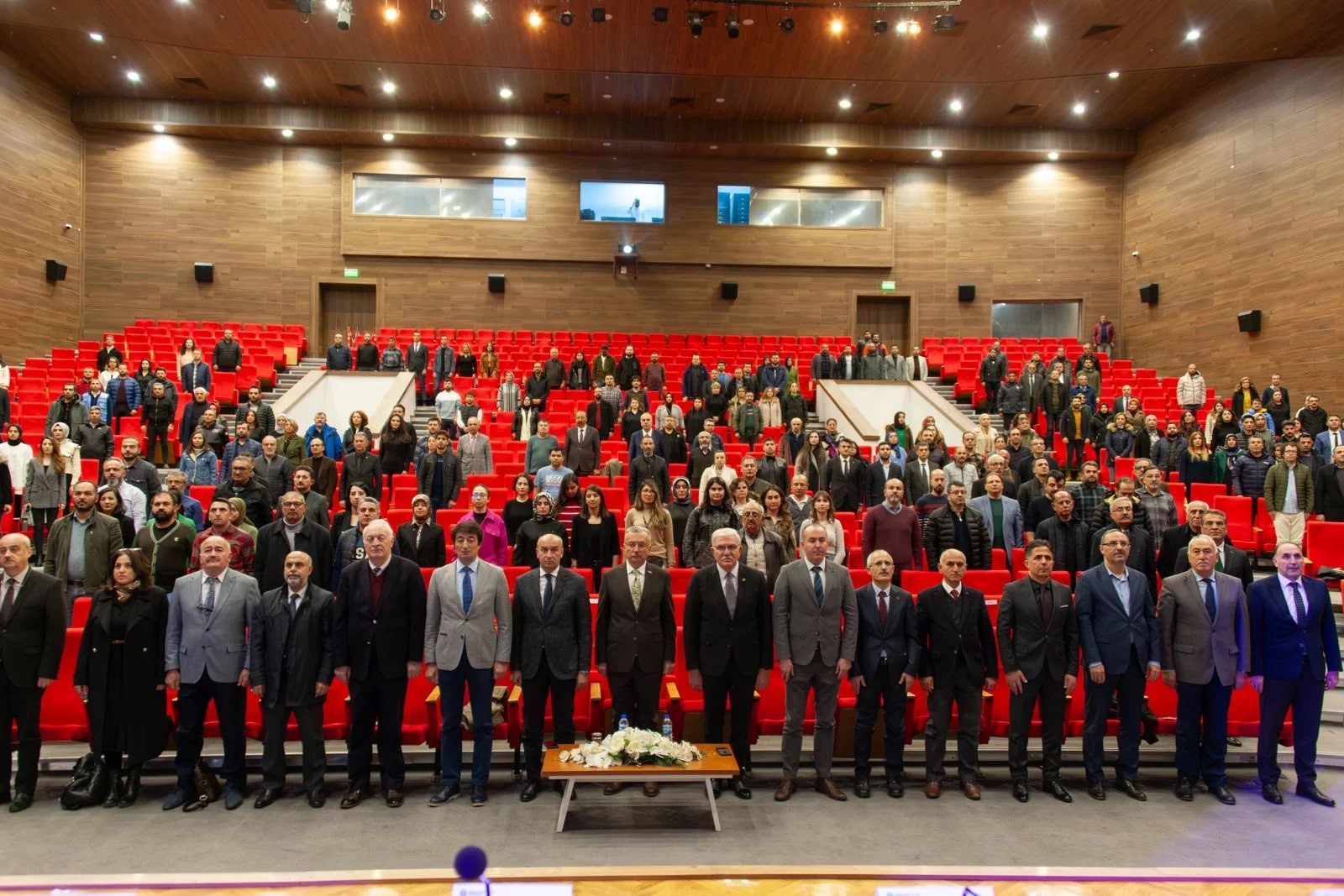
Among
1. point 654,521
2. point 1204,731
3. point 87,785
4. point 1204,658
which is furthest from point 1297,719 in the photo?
point 87,785

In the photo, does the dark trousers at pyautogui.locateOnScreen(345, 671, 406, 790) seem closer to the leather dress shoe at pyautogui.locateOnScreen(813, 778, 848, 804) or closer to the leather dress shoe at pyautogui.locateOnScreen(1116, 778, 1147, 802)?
the leather dress shoe at pyautogui.locateOnScreen(813, 778, 848, 804)

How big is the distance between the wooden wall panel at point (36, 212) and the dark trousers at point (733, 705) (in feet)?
41.8

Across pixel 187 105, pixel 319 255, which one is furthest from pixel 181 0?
pixel 319 255

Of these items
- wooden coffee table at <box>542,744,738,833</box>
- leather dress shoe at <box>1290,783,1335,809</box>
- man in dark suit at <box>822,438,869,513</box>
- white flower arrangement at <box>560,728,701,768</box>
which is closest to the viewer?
wooden coffee table at <box>542,744,738,833</box>

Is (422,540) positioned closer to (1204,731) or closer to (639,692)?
(639,692)

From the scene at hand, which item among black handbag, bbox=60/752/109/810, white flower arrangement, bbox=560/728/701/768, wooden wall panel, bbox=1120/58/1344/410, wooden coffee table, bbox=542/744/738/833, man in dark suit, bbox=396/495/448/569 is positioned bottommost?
black handbag, bbox=60/752/109/810

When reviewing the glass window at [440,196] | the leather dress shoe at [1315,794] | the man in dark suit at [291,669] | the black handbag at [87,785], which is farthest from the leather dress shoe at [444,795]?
the glass window at [440,196]

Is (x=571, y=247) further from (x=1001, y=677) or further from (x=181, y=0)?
(x=1001, y=677)

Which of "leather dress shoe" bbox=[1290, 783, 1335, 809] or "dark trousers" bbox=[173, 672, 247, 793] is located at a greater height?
"dark trousers" bbox=[173, 672, 247, 793]

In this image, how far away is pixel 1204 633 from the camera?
4215mm

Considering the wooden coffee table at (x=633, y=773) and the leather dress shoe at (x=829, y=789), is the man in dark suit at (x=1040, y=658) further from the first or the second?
the wooden coffee table at (x=633, y=773)

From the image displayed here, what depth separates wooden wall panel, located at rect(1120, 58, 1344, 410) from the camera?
11273mm

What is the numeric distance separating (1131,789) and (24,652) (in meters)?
5.10

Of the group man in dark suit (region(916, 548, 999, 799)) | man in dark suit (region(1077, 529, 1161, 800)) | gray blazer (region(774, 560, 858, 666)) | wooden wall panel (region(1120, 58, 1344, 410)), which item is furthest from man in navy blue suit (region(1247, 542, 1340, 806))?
wooden wall panel (region(1120, 58, 1344, 410))
